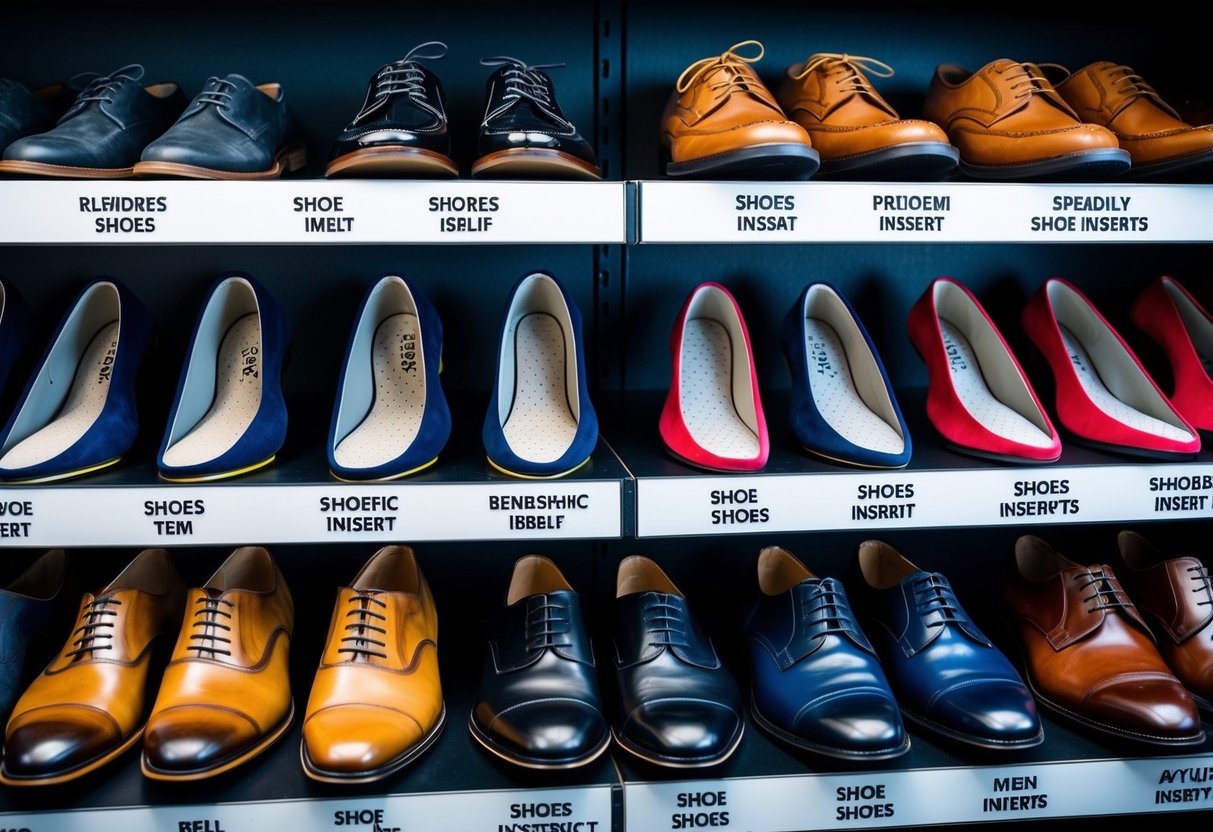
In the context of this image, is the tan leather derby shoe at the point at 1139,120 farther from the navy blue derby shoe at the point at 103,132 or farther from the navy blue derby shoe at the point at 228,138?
the navy blue derby shoe at the point at 103,132

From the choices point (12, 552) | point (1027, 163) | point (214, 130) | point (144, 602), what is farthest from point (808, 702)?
point (12, 552)

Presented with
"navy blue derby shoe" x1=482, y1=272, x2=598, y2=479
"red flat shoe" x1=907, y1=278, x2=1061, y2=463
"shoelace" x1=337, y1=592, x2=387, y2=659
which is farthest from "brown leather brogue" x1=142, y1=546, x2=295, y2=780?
"red flat shoe" x1=907, y1=278, x2=1061, y2=463

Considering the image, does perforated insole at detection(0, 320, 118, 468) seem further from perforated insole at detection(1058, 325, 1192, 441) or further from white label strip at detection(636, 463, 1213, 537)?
perforated insole at detection(1058, 325, 1192, 441)

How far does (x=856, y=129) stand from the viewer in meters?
0.93

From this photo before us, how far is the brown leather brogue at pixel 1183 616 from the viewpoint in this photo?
979 millimetres

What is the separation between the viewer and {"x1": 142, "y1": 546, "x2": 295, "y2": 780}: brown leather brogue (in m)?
0.81

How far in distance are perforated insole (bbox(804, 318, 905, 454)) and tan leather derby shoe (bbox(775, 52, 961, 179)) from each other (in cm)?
24

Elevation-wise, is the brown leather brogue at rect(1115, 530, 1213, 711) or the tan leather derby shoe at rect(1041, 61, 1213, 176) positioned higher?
the tan leather derby shoe at rect(1041, 61, 1213, 176)

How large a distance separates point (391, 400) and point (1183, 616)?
3.50ft

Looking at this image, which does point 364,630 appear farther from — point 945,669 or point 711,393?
point 945,669

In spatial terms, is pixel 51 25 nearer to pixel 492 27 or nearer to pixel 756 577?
pixel 492 27

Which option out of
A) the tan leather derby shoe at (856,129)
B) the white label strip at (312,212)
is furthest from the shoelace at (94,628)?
the tan leather derby shoe at (856,129)

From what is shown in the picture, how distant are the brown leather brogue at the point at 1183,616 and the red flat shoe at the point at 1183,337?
0.64 ft

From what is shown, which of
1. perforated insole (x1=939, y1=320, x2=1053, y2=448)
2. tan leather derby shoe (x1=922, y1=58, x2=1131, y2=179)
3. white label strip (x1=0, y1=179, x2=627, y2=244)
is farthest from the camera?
perforated insole (x1=939, y1=320, x2=1053, y2=448)
